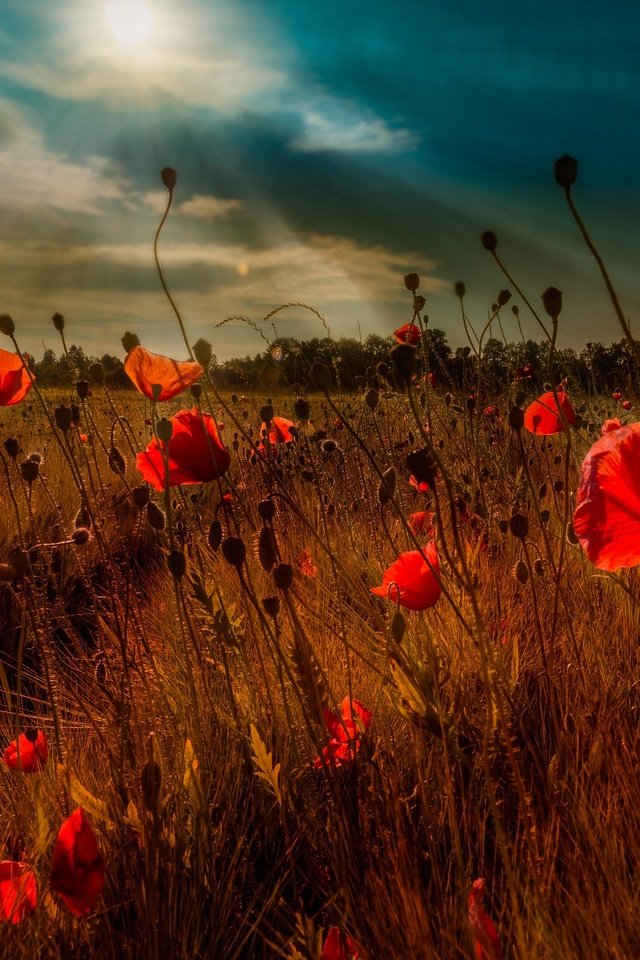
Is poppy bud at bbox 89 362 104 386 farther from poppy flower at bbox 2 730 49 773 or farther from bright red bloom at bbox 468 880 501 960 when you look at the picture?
bright red bloom at bbox 468 880 501 960

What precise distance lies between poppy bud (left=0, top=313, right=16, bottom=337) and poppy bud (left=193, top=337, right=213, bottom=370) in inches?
24.7

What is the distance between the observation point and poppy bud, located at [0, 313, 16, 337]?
167 cm

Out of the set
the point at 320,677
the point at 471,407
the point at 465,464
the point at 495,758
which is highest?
the point at 471,407

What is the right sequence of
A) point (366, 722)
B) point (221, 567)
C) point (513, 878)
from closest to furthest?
point (513, 878)
point (366, 722)
point (221, 567)

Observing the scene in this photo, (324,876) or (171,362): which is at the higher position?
(171,362)

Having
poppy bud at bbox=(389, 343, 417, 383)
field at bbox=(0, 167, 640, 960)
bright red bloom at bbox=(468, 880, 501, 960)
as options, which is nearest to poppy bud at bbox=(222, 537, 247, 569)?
field at bbox=(0, 167, 640, 960)

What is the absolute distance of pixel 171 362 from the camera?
4.91ft

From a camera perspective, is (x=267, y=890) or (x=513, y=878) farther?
(x=267, y=890)

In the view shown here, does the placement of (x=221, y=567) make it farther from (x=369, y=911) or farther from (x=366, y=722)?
(x=369, y=911)

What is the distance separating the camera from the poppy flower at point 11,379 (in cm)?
164

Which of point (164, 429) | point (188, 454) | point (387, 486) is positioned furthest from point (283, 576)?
point (188, 454)

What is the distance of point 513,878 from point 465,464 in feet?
8.46

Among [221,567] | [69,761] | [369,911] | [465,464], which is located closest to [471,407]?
[465,464]

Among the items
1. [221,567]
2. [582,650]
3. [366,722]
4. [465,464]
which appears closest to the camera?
[366,722]
